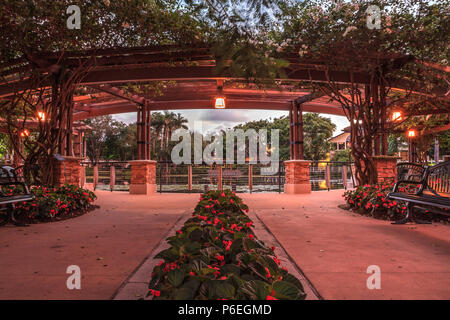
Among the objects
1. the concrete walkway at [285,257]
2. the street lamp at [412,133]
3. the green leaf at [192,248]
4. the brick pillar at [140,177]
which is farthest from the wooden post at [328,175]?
the green leaf at [192,248]

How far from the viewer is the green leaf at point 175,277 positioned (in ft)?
3.51

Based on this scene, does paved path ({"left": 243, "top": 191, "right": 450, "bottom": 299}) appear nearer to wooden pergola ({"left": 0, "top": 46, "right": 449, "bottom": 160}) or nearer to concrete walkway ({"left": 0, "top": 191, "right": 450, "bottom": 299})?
concrete walkway ({"left": 0, "top": 191, "right": 450, "bottom": 299})

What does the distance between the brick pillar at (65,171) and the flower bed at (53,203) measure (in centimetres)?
58

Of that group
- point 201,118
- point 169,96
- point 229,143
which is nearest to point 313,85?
point 169,96

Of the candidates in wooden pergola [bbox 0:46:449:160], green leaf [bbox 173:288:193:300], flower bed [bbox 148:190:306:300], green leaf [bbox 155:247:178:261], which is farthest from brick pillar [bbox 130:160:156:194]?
green leaf [bbox 173:288:193:300]

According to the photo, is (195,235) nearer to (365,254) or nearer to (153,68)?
(365,254)

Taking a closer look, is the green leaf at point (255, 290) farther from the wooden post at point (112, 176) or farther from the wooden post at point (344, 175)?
the wooden post at point (344, 175)

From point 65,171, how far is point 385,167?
6.17 m

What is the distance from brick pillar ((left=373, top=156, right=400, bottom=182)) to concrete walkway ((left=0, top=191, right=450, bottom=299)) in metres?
1.75

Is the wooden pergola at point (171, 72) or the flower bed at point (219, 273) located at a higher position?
the wooden pergola at point (171, 72)

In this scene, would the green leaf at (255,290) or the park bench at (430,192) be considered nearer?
the green leaf at (255,290)

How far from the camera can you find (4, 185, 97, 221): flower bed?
3863 mm

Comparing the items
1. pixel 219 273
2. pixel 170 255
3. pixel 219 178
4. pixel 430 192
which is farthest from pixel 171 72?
pixel 219 273
